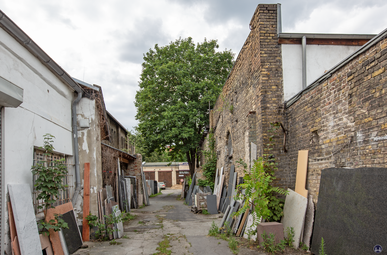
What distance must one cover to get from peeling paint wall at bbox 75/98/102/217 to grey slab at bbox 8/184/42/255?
2.38 metres

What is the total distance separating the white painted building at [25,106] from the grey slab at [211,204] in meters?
5.74

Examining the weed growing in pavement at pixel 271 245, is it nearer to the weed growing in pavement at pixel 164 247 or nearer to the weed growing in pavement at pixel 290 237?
the weed growing in pavement at pixel 290 237

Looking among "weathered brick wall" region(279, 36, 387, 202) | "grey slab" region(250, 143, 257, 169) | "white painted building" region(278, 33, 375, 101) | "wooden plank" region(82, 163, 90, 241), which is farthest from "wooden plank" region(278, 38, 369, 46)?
"wooden plank" region(82, 163, 90, 241)

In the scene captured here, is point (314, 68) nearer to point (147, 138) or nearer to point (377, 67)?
point (377, 67)

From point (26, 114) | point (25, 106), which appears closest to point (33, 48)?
point (25, 106)

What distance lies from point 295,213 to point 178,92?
13747mm

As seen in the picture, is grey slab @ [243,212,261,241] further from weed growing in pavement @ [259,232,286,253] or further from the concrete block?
weed growing in pavement @ [259,232,286,253]

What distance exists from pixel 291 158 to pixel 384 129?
2.99 metres

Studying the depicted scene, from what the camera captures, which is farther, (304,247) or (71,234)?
(71,234)

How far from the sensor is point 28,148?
15.1ft

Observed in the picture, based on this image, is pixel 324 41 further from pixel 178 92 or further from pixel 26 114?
pixel 178 92

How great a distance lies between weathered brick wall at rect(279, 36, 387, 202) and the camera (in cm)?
388

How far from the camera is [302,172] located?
236 inches

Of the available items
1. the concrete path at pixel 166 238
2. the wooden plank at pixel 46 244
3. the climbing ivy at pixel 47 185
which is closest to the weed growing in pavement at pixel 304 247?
the concrete path at pixel 166 238
